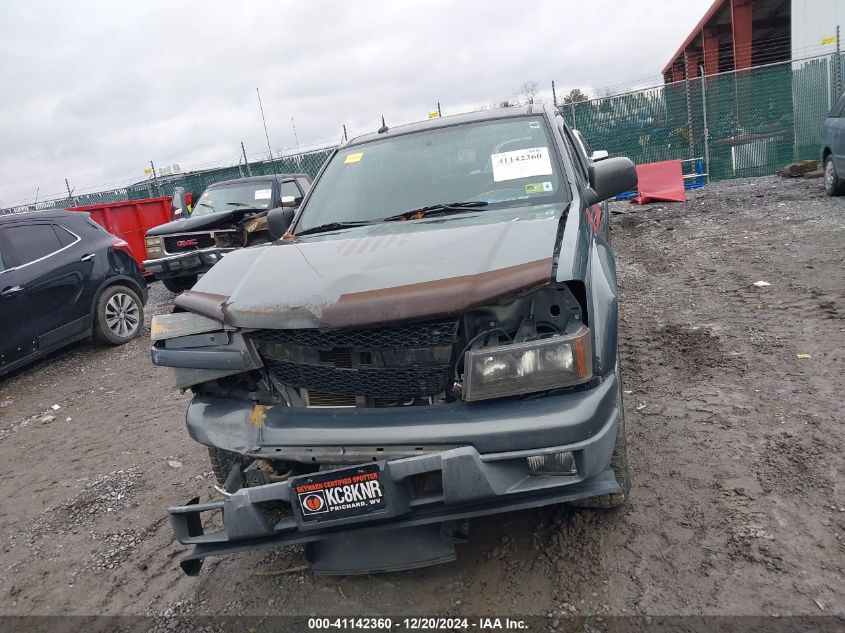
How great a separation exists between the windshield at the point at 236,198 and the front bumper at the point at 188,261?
109 cm

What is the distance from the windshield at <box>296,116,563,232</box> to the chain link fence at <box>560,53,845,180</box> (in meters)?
11.7

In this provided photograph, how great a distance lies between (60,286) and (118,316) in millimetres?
855

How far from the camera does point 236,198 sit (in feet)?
31.4

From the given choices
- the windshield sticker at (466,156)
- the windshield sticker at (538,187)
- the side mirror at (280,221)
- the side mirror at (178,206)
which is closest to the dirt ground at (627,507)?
the windshield sticker at (538,187)

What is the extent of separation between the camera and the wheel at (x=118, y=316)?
6918mm

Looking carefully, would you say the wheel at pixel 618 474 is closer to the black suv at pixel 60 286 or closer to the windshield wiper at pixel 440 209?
the windshield wiper at pixel 440 209

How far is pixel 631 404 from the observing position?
3760 mm

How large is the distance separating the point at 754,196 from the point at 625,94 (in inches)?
177

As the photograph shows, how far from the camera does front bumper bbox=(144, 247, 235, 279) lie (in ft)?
27.2

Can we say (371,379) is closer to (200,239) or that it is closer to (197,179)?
(200,239)

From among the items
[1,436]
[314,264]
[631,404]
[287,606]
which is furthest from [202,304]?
[1,436]

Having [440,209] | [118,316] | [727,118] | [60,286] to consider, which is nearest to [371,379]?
[440,209]

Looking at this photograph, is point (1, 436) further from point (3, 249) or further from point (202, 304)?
point (202, 304)

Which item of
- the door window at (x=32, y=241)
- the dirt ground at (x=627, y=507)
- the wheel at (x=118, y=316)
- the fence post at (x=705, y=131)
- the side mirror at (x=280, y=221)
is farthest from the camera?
the fence post at (x=705, y=131)
